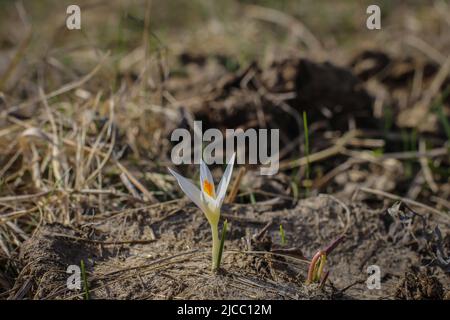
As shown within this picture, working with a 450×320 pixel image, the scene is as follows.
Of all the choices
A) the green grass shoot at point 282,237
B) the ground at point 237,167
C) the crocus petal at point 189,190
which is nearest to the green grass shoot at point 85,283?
the ground at point 237,167

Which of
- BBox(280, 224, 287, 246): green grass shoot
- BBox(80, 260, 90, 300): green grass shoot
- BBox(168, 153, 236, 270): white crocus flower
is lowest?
BBox(80, 260, 90, 300): green grass shoot

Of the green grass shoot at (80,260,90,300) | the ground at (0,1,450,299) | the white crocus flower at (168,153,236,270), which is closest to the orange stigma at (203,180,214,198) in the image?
the white crocus flower at (168,153,236,270)

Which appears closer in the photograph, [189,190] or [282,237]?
[189,190]

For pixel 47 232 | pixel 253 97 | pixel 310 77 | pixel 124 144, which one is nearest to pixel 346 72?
pixel 310 77

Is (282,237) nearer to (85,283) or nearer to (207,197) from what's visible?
(207,197)

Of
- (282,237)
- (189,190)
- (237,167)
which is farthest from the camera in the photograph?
(237,167)

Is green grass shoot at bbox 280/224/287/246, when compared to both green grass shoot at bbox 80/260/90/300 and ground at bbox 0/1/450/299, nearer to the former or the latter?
ground at bbox 0/1/450/299

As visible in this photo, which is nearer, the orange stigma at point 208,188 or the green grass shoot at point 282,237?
the orange stigma at point 208,188

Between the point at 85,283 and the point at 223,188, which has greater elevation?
the point at 223,188

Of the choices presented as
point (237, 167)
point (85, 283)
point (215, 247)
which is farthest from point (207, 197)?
point (237, 167)

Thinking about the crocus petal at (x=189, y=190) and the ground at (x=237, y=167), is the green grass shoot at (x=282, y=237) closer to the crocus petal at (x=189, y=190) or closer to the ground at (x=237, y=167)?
the ground at (x=237, y=167)

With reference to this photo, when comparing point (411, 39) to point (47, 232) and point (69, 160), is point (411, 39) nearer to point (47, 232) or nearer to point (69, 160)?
point (69, 160)

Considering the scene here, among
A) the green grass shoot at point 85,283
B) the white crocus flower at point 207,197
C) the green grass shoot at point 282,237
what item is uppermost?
the white crocus flower at point 207,197
